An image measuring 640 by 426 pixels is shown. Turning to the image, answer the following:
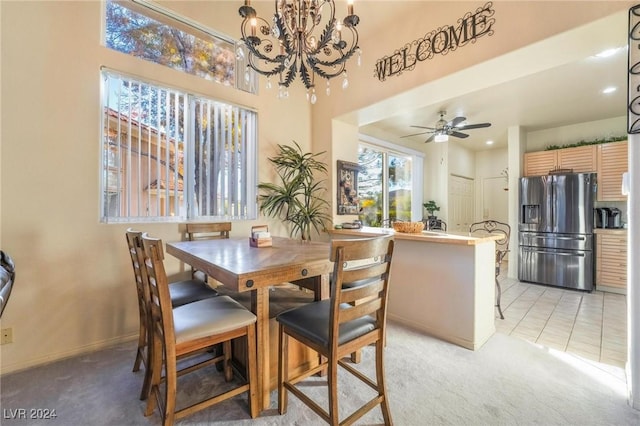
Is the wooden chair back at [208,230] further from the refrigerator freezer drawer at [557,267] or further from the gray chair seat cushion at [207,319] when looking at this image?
the refrigerator freezer drawer at [557,267]

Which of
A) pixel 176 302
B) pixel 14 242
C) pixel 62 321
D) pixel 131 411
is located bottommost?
pixel 131 411

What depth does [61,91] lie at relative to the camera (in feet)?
6.82

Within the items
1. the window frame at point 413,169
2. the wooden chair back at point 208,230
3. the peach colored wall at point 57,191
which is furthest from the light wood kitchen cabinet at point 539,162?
the peach colored wall at point 57,191

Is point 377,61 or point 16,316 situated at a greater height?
point 377,61

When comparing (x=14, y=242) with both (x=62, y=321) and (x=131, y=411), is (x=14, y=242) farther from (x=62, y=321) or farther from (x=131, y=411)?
(x=131, y=411)

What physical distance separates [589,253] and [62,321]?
6441 millimetres

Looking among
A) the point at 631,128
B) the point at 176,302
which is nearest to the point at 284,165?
the point at 176,302

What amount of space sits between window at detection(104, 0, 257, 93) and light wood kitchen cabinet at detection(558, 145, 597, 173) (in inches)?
202

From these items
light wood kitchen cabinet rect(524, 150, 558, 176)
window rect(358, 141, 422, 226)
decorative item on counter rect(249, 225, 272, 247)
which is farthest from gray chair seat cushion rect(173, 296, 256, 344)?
light wood kitchen cabinet rect(524, 150, 558, 176)

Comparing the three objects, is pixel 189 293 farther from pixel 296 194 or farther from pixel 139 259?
pixel 296 194

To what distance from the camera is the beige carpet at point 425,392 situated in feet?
4.95

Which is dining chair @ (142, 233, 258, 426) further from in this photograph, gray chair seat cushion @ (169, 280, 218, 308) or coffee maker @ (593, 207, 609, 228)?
coffee maker @ (593, 207, 609, 228)

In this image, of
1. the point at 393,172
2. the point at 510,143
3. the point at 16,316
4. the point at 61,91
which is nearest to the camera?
the point at 16,316

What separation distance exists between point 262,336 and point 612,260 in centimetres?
540
